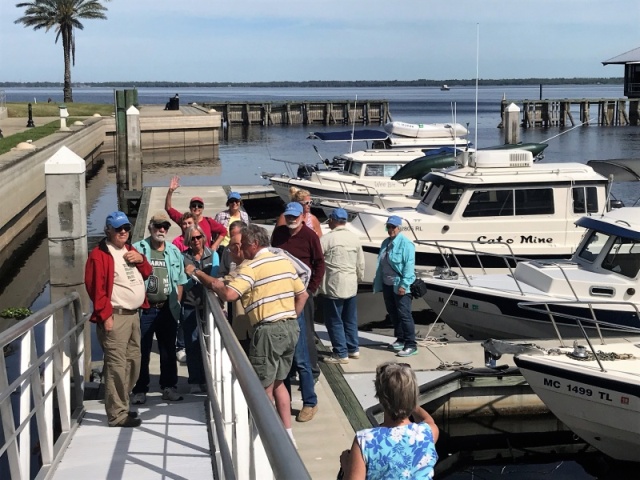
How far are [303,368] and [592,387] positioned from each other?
2.89 m

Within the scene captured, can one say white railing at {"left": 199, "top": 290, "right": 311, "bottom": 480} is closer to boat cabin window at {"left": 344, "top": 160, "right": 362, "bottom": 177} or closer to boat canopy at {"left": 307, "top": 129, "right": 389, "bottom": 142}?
boat cabin window at {"left": 344, "top": 160, "right": 362, "bottom": 177}

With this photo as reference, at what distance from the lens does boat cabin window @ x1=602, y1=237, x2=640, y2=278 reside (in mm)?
11516

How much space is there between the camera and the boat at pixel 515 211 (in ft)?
52.9

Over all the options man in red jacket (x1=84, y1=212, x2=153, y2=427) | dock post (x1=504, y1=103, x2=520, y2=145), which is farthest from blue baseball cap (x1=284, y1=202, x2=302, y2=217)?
dock post (x1=504, y1=103, x2=520, y2=145)

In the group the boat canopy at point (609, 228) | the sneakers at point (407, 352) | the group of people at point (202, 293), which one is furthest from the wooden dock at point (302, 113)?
the group of people at point (202, 293)

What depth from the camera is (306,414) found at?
25.6 ft

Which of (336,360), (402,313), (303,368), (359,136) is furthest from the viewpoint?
(359,136)

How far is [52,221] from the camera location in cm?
778

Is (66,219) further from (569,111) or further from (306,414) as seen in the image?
(569,111)

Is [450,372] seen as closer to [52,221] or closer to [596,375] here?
[596,375]

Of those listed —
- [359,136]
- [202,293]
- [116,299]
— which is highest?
[359,136]

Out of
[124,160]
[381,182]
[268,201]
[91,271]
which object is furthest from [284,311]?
[124,160]

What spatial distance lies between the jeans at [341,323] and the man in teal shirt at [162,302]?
7.75ft

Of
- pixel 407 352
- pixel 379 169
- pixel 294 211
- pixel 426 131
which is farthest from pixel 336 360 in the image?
pixel 426 131
